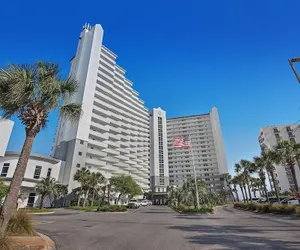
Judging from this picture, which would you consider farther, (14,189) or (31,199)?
(31,199)

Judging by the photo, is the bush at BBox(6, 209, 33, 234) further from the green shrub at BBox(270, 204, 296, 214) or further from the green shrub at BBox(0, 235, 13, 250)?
the green shrub at BBox(270, 204, 296, 214)

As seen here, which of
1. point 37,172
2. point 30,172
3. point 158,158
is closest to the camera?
point 30,172

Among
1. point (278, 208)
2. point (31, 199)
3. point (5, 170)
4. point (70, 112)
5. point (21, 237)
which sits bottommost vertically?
point (21, 237)

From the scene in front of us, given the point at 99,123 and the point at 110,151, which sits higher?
the point at 99,123

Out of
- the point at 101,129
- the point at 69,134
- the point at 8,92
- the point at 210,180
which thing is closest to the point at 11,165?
the point at 69,134

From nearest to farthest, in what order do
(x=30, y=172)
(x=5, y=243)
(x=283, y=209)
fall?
(x=5, y=243) < (x=283, y=209) < (x=30, y=172)

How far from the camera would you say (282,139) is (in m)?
92.8

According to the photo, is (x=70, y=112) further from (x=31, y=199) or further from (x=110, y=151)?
(x=110, y=151)

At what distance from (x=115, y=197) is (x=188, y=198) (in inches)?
1271

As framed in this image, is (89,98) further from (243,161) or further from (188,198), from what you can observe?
(243,161)

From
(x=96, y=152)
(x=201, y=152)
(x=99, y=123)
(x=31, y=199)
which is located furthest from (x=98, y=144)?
(x=201, y=152)

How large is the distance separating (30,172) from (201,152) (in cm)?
9309

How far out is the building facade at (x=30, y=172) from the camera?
34.8 metres

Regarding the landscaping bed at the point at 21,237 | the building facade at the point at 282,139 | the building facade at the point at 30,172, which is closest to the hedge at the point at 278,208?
the landscaping bed at the point at 21,237
